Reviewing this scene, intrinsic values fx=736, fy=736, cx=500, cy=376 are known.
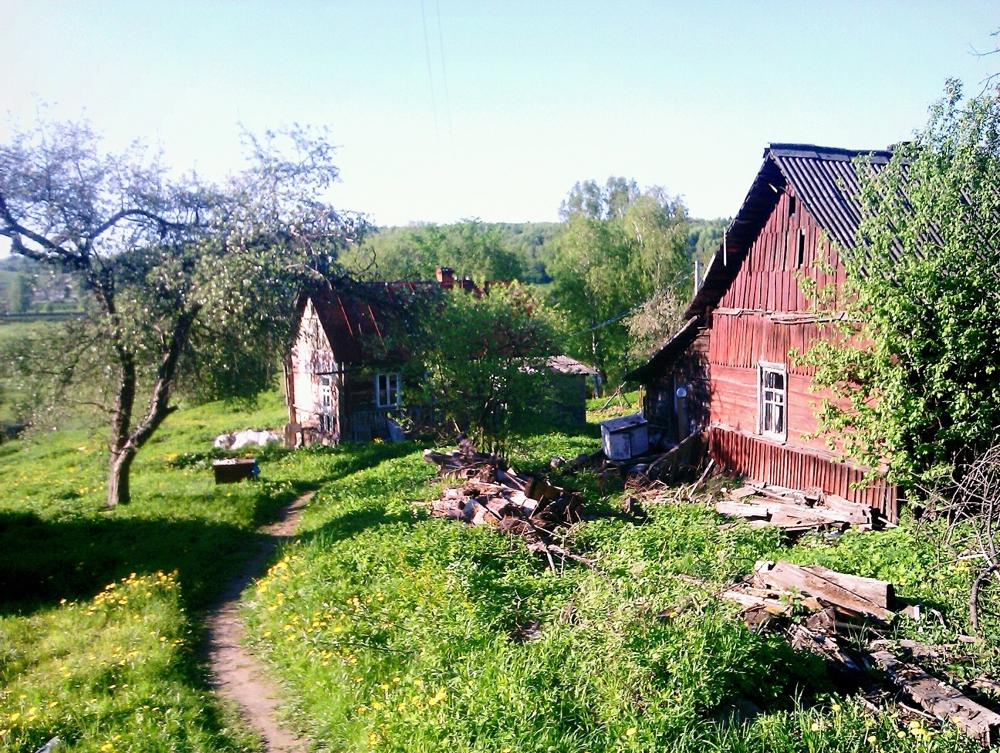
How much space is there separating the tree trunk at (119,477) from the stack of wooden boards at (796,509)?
484 inches

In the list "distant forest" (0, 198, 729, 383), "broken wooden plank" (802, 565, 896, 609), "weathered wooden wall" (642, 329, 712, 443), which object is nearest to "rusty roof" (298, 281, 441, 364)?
"weathered wooden wall" (642, 329, 712, 443)

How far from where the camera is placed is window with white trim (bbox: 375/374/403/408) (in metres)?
24.8

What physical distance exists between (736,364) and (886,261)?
497 cm

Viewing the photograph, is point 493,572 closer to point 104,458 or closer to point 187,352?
point 187,352

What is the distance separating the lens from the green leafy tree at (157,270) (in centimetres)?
1464

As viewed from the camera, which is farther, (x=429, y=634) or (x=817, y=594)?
(x=817, y=594)

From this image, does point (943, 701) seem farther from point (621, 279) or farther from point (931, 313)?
point (621, 279)

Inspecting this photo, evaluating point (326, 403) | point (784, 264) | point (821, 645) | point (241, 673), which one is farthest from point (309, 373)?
point (821, 645)

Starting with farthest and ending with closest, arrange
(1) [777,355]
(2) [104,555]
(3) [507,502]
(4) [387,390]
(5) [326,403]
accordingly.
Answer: (5) [326,403] → (4) [387,390] → (1) [777,355] → (3) [507,502] → (2) [104,555]

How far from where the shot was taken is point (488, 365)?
1764 centimetres

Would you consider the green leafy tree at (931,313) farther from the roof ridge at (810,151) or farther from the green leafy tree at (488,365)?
the green leafy tree at (488,365)

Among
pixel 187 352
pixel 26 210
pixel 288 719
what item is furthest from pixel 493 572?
pixel 26 210

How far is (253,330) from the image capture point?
15508 mm

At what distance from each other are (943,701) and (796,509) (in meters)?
6.53
